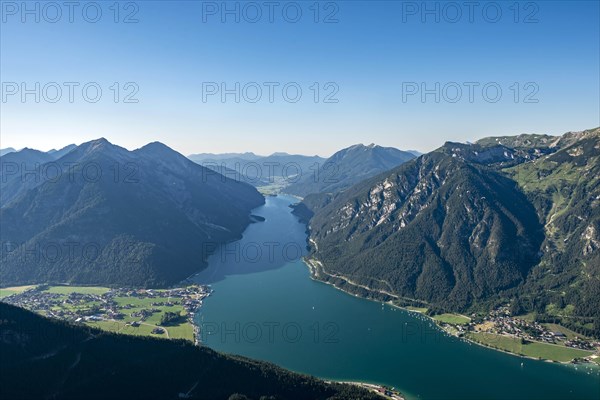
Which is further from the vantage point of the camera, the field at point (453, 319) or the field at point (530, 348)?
the field at point (453, 319)

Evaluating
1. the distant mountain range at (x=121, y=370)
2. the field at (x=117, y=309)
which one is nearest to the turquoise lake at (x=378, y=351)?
the field at (x=117, y=309)

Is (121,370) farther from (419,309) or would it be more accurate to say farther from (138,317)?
(419,309)

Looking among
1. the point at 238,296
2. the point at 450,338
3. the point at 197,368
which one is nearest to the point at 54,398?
the point at 197,368

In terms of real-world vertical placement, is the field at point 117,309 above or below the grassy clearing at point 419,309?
above

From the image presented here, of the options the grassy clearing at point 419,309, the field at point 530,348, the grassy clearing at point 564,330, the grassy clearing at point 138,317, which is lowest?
the field at point 530,348

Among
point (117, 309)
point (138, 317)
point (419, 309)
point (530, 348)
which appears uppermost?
point (117, 309)

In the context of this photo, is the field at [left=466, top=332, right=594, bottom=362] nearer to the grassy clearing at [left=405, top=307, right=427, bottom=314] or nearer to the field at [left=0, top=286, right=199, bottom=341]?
the grassy clearing at [left=405, top=307, right=427, bottom=314]

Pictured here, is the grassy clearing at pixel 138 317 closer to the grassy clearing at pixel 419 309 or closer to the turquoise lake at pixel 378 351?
the turquoise lake at pixel 378 351

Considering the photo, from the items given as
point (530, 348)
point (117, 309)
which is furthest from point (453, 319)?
point (117, 309)
